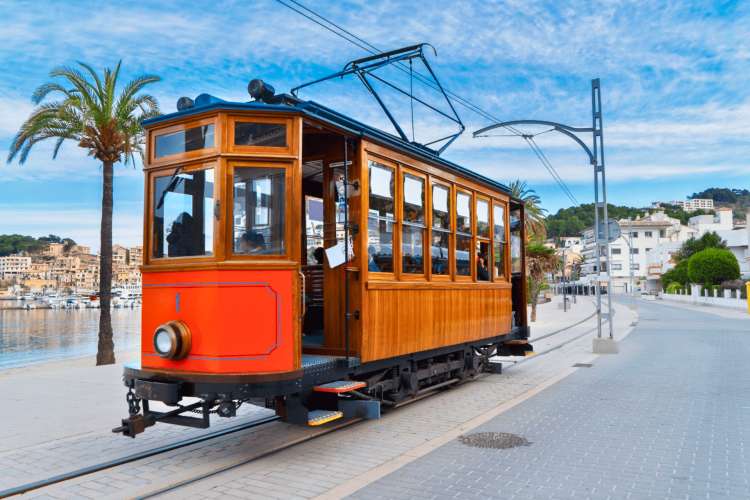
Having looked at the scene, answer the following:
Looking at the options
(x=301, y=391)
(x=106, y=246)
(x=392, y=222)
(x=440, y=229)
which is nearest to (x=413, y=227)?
(x=392, y=222)

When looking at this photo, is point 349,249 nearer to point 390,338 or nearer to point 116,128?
point 390,338

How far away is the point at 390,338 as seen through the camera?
24.1ft

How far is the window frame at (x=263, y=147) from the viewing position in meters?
5.77

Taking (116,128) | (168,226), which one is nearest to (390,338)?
(168,226)

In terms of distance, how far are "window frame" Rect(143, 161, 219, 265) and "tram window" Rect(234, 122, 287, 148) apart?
344 millimetres

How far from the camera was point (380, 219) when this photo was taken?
7.25m

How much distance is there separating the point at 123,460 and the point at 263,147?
329 centimetres

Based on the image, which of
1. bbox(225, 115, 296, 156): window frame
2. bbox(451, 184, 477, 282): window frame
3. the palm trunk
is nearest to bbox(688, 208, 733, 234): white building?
the palm trunk

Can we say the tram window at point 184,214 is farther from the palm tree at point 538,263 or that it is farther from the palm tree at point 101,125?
the palm tree at point 538,263

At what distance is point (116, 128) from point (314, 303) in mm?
10873

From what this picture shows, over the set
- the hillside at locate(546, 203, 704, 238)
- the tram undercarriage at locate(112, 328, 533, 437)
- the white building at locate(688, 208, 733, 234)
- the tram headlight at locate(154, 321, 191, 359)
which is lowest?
the tram undercarriage at locate(112, 328, 533, 437)

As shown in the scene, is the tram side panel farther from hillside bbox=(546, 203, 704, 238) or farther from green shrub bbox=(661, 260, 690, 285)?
hillside bbox=(546, 203, 704, 238)

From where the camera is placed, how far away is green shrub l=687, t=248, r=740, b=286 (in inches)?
2000

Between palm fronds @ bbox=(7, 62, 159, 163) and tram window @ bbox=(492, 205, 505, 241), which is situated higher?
palm fronds @ bbox=(7, 62, 159, 163)
